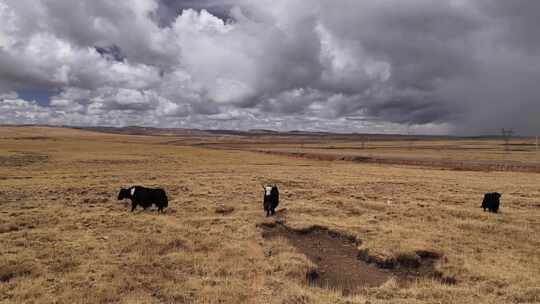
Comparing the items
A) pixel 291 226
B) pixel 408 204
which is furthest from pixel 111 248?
pixel 408 204

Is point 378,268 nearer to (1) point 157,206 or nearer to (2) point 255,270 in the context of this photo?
(2) point 255,270

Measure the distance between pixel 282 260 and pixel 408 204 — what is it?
1237cm

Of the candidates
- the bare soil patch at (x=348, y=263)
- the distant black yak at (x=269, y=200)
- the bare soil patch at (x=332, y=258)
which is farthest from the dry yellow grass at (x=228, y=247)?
the distant black yak at (x=269, y=200)

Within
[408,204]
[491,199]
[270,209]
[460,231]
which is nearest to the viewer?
[460,231]

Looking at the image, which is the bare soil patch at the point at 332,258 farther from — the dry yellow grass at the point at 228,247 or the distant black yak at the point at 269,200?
Result: the distant black yak at the point at 269,200

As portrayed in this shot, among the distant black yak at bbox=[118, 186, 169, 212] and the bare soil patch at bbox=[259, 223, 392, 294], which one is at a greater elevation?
the distant black yak at bbox=[118, 186, 169, 212]

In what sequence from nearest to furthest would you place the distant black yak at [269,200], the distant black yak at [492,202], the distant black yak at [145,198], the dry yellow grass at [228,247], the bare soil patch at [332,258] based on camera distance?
the dry yellow grass at [228,247], the bare soil patch at [332,258], the distant black yak at [269,200], the distant black yak at [145,198], the distant black yak at [492,202]

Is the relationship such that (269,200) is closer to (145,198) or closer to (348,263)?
(348,263)

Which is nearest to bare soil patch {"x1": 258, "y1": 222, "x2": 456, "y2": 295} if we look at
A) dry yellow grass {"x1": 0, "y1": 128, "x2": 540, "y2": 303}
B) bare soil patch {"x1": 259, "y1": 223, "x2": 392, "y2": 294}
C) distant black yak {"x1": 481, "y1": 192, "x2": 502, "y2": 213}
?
bare soil patch {"x1": 259, "y1": 223, "x2": 392, "y2": 294}

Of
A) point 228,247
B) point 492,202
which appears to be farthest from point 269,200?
point 492,202

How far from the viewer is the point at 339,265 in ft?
34.9

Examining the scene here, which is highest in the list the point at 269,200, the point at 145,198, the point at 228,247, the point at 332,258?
the point at 269,200

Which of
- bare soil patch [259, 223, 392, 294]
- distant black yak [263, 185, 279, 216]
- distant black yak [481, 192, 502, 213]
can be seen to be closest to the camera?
bare soil patch [259, 223, 392, 294]

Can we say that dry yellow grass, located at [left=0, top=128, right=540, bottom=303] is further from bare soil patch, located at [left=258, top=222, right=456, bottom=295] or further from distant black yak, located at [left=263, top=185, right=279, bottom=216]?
distant black yak, located at [left=263, top=185, right=279, bottom=216]
